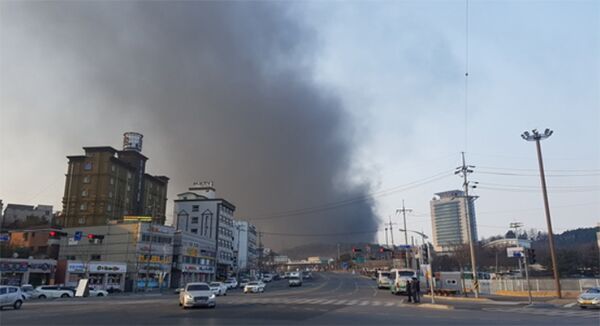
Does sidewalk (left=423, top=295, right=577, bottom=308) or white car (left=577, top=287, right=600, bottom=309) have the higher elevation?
white car (left=577, top=287, right=600, bottom=309)

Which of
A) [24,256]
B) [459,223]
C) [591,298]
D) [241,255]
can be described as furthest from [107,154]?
[459,223]

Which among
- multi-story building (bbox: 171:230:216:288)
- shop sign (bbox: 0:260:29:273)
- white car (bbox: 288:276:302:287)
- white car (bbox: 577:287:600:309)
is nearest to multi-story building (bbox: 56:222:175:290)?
multi-story building (bbox: 171:230:216:288)

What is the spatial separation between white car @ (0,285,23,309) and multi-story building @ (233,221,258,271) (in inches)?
4625

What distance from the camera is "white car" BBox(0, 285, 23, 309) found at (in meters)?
30.3

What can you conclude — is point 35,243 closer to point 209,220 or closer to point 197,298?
point 209,220

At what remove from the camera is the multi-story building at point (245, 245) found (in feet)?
502

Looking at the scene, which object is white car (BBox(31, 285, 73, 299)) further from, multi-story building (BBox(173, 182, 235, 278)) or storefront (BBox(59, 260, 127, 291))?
multi-story building (BBox(173, 182, 235, 278))

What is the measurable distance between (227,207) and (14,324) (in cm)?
10922

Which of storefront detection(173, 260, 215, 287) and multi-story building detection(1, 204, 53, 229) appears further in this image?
multi-story building detection(1, 204, 53, 229)

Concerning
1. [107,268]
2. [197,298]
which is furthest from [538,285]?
[107,268]

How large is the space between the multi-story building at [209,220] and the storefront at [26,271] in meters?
50.2

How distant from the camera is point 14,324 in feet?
62.1

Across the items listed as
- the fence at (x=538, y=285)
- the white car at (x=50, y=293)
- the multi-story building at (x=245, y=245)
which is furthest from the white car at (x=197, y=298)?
the multi-story building at (x=245, y=245)

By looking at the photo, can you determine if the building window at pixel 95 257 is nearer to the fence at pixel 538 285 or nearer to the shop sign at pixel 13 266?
the shop sign at pixel 13 266
